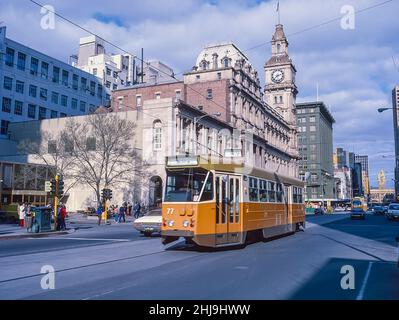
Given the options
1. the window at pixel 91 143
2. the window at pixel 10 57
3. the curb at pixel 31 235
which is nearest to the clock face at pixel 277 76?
the window at pixel 10 57

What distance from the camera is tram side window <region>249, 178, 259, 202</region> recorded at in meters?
16.0

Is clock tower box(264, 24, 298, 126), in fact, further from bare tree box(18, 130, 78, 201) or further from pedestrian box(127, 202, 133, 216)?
bare tree box(18, 130, 78, 201)

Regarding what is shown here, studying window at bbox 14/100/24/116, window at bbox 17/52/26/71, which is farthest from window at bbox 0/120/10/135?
window at bbox 17/52/26/71

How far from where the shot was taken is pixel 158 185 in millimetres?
49844

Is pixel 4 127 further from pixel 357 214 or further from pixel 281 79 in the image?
pixel 281 79

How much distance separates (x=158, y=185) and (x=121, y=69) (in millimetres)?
52261

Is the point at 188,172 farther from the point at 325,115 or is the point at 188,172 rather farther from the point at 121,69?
the point at 325,115

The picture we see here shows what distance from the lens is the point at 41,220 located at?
2486 cm

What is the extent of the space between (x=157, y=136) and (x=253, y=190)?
114 ft

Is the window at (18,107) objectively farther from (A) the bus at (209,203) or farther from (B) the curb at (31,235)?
(A) the bus at (209,203)

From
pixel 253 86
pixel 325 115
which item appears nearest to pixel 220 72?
pixel 253 86

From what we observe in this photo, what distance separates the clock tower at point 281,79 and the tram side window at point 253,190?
86015 mm

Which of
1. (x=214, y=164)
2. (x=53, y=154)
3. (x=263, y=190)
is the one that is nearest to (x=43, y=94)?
(x=53, y=154)

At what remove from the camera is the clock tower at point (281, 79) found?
99.8 meters
